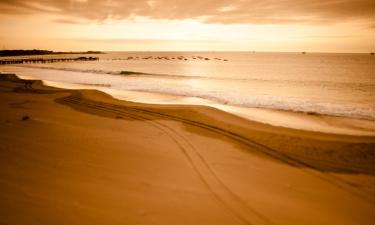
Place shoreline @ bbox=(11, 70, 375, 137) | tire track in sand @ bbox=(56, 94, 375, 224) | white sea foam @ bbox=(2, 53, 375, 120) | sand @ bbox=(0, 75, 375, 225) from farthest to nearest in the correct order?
white sea foam @ bbox=(2, 53, 375, 120) < shoreline @ bbox=(11, 70, 375, 137) < tire track in sand @ bbox=(56, 94, 375, 224) < sand @ bbox=(0, 75, 375, 225)

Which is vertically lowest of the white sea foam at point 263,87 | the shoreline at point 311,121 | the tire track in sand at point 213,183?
the tire track in sand at point 213,183

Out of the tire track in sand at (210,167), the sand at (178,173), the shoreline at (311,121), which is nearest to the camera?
the sand at (178,173)

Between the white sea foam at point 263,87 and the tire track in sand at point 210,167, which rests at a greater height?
the white sea foam at point 263,87

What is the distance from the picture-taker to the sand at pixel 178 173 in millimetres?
4277

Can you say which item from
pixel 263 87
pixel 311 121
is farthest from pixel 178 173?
pixel 263 87

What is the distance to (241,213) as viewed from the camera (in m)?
4.36

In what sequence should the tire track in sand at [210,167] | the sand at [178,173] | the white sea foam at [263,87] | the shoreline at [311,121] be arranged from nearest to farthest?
the sand at [178,173]
the tire track in sand at [210,167]
the shoreline at [311,121]
the white sea foam at [263,87]

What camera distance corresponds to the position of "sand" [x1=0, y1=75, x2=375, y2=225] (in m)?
4.28

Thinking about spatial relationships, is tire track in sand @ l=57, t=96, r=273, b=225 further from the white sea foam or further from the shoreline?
the white sea foam

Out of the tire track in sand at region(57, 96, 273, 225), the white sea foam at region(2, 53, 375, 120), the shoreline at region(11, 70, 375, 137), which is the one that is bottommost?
the tire track in sand at region(57, 96, 273, 225)

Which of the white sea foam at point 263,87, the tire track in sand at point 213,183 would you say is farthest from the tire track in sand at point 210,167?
the white sea foam at point 263,87

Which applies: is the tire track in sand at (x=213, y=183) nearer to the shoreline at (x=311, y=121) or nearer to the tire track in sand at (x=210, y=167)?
the tire track in sand at (x=210, y=167)

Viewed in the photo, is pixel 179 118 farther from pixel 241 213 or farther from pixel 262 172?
pixel 241 213

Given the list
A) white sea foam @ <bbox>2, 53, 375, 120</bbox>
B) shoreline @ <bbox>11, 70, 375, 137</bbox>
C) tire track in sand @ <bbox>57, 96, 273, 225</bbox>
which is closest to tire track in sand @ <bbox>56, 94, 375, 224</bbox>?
tire track in sand @ <bbox>57, 96, 273, 225</bbox>
